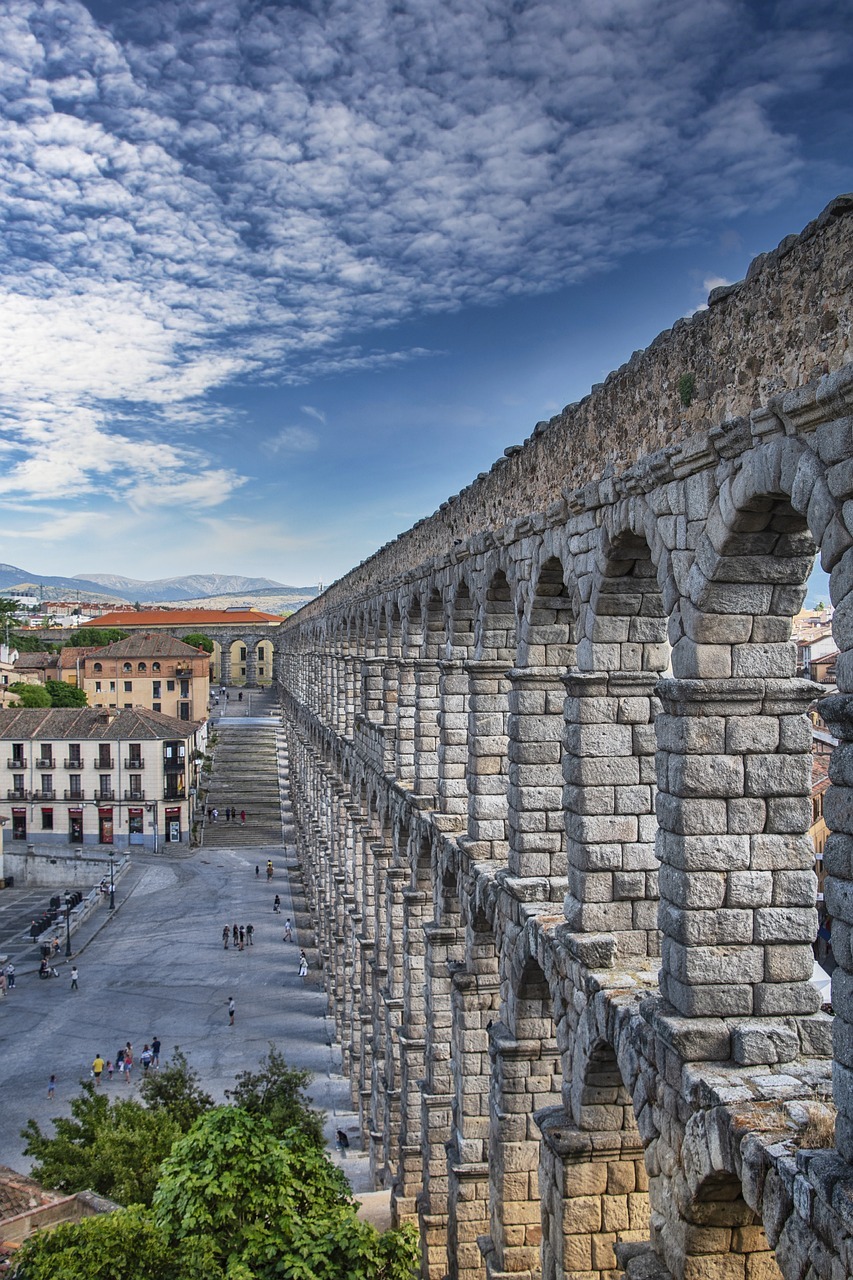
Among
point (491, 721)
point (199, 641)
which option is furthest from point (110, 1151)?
point (199, 641)

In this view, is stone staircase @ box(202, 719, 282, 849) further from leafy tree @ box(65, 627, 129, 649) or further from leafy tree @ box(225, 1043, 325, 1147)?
leafy tree @ box(225, 1043, 325, 1147)

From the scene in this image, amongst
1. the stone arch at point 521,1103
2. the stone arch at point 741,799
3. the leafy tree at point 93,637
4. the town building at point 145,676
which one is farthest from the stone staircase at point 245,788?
the stone arch at point 741,799

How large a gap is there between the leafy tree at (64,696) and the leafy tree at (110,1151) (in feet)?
198

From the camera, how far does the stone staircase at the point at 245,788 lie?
211 ft

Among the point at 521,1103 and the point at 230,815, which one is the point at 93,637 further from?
the point at 521,1103

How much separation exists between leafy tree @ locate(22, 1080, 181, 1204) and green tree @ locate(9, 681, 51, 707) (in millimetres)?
56697

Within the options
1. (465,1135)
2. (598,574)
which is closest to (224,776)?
(465,1135)

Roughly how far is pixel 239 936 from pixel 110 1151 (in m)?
25.1

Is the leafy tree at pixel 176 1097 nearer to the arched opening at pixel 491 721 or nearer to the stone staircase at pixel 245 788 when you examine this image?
the arched opening at pixel 491 721

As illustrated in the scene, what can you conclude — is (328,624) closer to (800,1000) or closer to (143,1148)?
(143,1148)

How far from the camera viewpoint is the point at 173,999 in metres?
36.4

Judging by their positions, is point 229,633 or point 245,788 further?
point 229,633

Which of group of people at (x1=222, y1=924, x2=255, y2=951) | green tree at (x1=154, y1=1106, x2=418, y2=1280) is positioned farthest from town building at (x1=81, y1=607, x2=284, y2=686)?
green tree at (x1=154, y1=1106, x2=418, y2=1280)

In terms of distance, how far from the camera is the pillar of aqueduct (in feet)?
21.7
